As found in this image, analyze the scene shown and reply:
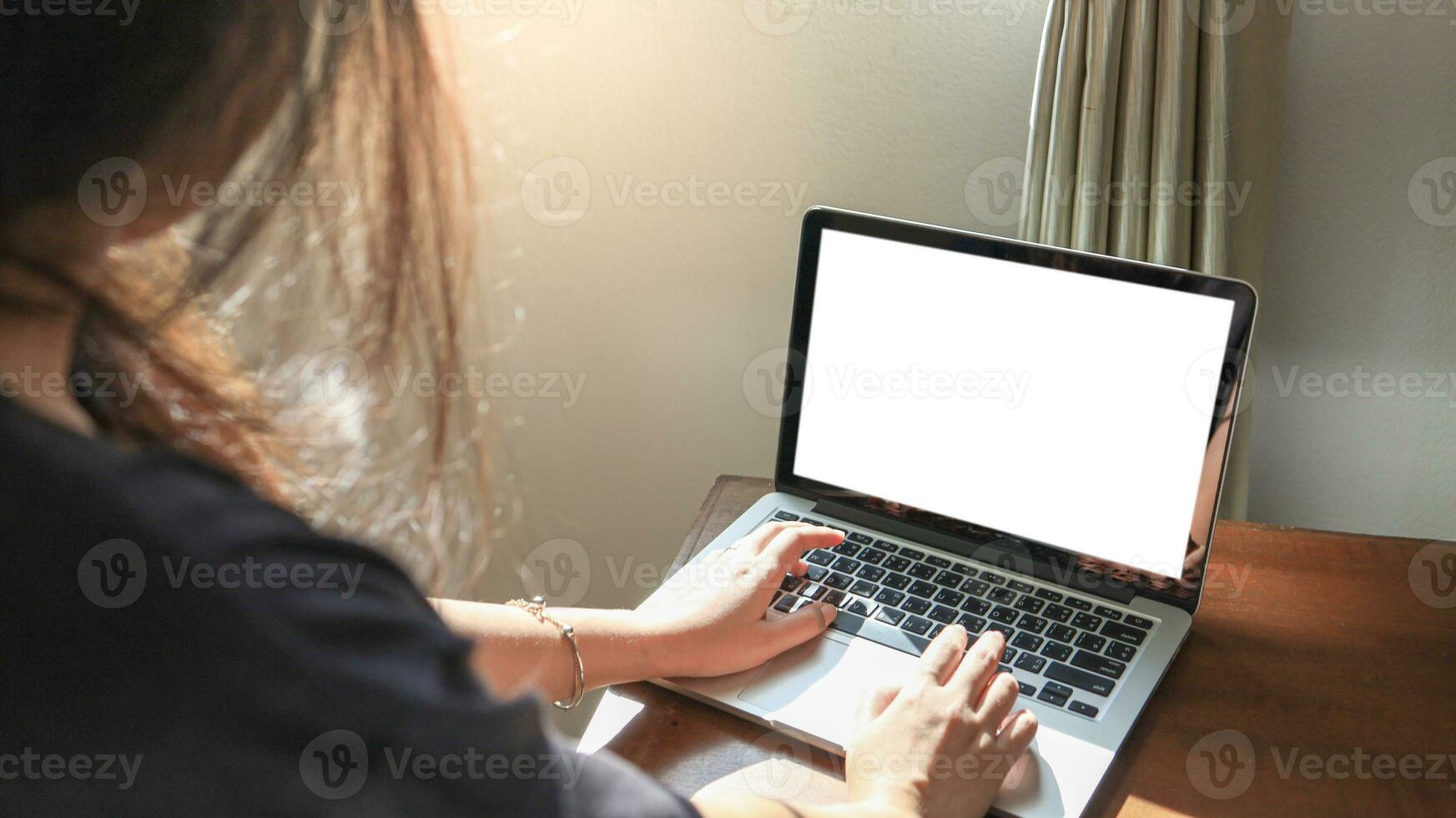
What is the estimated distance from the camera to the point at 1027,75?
1.04 meters

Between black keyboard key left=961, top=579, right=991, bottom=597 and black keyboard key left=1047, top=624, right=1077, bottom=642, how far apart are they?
0.19ft

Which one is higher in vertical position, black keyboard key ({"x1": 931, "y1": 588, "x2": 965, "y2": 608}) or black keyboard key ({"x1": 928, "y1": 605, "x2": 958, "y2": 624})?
black keyboard key ({"x1": 931, "y1": 588, "x2": 965, "y2": 608})

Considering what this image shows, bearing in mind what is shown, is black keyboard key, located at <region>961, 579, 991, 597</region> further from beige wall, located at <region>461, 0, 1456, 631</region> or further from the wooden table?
beige wall, located at <region>461, 0, 1456, 631</region>

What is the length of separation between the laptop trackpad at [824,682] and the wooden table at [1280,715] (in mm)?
18

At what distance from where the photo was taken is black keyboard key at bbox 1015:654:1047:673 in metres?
0.75

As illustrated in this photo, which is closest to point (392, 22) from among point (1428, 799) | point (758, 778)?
point (758, 778)

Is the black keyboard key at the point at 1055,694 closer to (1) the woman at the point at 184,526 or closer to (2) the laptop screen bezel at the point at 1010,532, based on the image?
(2) the laptop screen bezel at the point at 1010,532

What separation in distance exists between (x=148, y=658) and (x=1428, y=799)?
705 millimetres

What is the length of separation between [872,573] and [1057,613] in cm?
14

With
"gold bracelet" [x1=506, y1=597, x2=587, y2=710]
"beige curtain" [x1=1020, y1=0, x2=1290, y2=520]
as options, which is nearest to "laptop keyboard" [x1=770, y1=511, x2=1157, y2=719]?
"gold bracelet" [x1=506, y1=597, x2=587, y2=710]

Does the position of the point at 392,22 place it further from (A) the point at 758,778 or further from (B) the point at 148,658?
(A) the point at 758,778

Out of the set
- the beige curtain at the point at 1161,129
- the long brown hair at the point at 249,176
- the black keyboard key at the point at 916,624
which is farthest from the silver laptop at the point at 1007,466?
the long brown hair at the point at 249,176

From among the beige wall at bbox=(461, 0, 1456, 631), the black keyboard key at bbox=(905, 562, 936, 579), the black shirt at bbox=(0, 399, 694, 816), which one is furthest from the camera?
the beige wall at bbox=(461, 0, 1456, 631)

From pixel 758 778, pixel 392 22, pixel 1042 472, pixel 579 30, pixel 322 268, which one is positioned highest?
pixel 579 30
